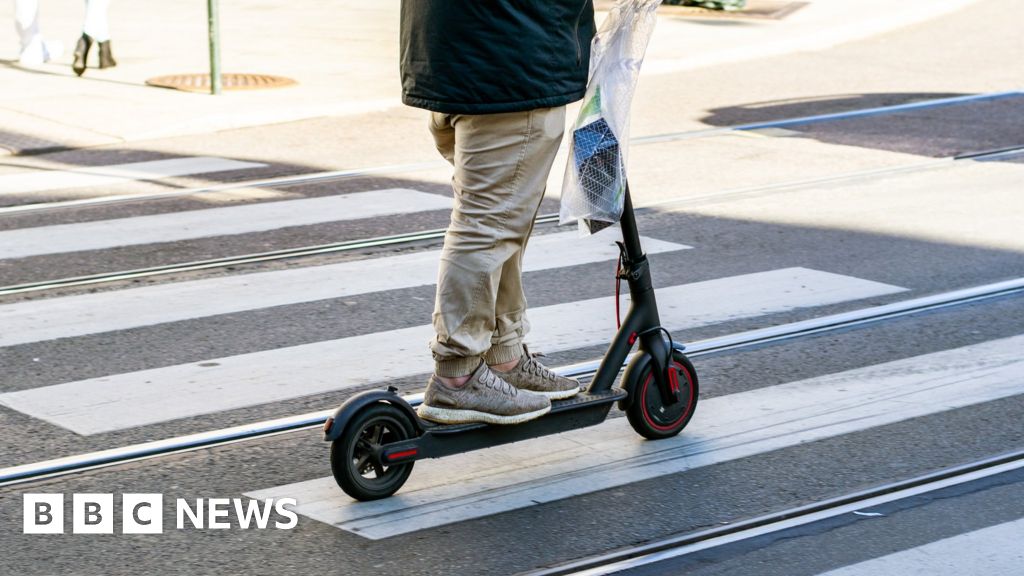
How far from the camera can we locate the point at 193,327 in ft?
19.9

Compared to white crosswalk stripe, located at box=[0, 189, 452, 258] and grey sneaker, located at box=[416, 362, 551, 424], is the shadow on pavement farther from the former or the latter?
grey sneaker, located at box=[416, 362, 551, 424]

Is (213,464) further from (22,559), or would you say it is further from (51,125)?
(51,125)

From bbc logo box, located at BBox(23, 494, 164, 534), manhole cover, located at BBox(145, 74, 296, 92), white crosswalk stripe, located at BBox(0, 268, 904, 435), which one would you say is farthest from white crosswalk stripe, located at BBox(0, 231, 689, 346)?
manhole cover, located at BBox(145, 74, 296, 92)

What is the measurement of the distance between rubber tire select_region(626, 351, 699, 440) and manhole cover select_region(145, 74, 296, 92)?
28.2 ft

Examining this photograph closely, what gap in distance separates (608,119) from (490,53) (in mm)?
442

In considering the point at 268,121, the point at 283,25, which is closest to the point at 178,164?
the point at 268,121

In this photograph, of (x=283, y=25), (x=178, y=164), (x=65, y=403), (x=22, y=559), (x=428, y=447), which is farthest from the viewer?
(x=283, y=25)

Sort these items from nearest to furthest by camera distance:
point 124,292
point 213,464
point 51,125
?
point 213,464, point 124,292, point 51,125

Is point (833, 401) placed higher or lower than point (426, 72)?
lower

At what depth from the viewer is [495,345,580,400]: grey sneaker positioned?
444cm

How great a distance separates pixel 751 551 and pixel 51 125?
8.37 m

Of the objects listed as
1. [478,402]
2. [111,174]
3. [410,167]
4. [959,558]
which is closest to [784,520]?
[959,558]

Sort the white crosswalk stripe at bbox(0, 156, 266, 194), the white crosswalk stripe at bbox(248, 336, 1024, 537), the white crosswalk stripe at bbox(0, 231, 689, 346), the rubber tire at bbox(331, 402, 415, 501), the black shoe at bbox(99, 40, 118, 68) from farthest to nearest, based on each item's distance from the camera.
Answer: the black shoe at bbox(99, 40, 118, 68) → the white crosswalk stripe at bbox(0, 156, 266, 194) → the white crosswalk stripe at bbox(0, 231, 689, 346) → the white crosswalk stripe at bbox(248, 336, 1024, 537) → the rubber tire at bbox(331, 402, 415, 501)

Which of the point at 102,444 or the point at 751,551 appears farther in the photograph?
the point at 102,444
